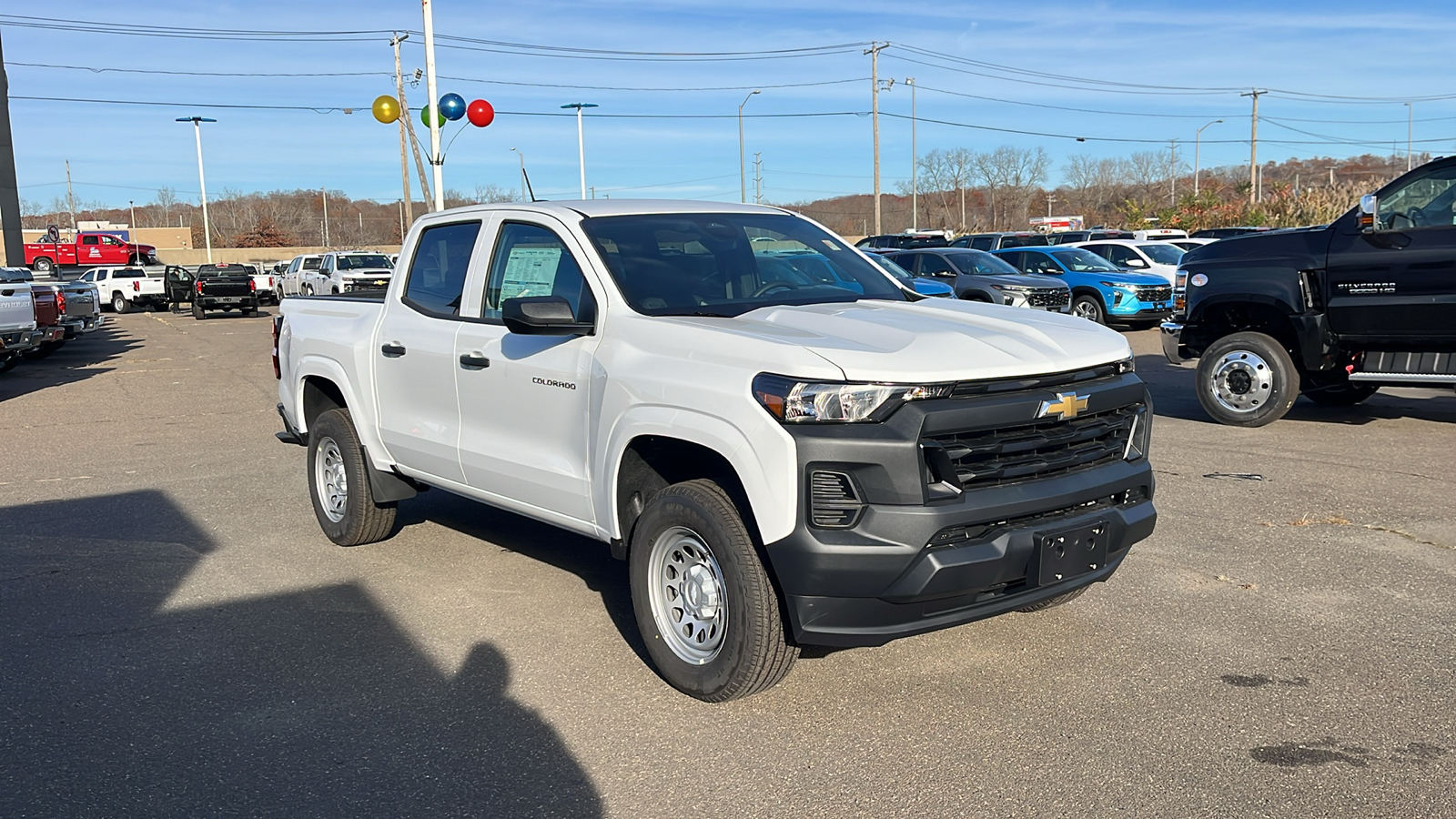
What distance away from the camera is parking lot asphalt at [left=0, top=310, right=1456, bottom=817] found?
12.6ft

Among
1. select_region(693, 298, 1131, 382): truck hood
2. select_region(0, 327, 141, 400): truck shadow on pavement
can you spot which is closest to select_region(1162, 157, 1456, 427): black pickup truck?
select_region(693, 298, 1131, 382): truck hood

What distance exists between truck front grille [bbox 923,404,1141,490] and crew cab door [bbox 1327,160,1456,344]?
6.42 m

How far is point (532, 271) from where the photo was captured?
18.3ft

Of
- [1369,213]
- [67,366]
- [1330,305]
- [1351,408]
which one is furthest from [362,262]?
[1369,213]

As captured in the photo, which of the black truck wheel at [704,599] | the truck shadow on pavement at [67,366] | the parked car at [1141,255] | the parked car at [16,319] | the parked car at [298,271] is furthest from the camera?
the parked car at [298,271]

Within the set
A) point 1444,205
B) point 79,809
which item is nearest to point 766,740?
point 79,809

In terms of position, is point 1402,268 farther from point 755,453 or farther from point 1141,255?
point 1141,255

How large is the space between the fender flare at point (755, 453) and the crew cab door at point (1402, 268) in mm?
7644

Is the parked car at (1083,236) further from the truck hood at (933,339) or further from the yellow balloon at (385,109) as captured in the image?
the truck hood at (933,339)

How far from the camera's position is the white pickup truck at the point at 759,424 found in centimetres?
403

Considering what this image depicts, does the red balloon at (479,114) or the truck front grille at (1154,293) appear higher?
the red balloon at (479,114)

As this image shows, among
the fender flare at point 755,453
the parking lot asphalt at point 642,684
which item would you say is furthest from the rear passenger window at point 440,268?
the fender flare at point 755,453

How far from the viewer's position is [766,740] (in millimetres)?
4211

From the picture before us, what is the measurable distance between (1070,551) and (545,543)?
3.61 meters
